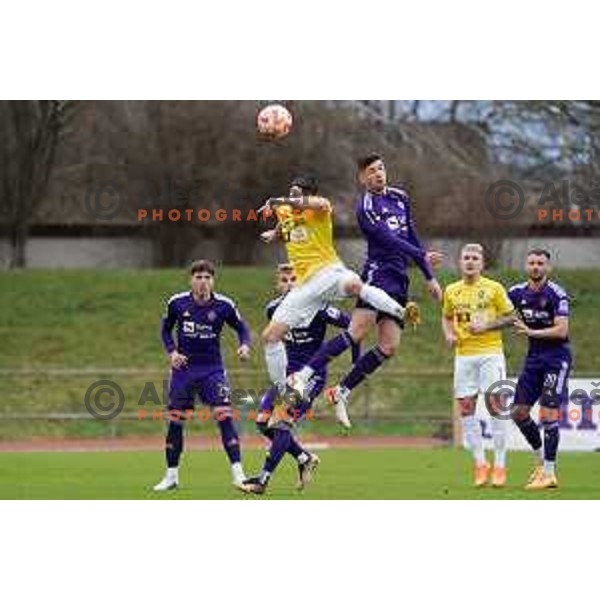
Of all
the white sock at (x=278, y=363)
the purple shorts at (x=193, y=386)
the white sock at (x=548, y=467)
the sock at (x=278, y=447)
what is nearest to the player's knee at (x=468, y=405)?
the white sock at (x=548, y=467)

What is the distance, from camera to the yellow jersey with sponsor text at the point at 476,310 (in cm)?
1439

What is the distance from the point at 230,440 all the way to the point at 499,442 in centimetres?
242

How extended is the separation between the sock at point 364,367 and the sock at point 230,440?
5.44 ft

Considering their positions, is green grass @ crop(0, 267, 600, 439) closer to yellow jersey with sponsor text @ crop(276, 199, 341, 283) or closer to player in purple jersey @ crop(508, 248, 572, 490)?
player in purple jersey @ crop(508, 248, 572, 490)

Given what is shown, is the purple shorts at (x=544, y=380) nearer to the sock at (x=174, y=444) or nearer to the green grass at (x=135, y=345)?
the sock at (x=174, y=444)

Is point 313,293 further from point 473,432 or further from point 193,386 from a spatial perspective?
point 473,432

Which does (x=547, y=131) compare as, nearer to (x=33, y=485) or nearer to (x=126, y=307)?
(x=126, y=307)

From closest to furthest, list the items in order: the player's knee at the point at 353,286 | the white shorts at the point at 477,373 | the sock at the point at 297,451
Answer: the player's knee at the point at 353,286 → the sock at the point at 297,451 → the white shorts at the point at 477,373

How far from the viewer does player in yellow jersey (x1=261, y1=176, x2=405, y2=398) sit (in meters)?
12.3

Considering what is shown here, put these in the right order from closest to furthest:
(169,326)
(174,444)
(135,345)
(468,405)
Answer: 1. (174,444)
2. (169,326)
3. (468,405)
4. (135,345)

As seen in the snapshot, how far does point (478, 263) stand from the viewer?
14391 millimetres

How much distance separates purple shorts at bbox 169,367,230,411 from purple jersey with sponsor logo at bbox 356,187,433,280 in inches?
78.0

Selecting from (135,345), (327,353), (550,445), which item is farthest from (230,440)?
(135,345)

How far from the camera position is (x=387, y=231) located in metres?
12.3
